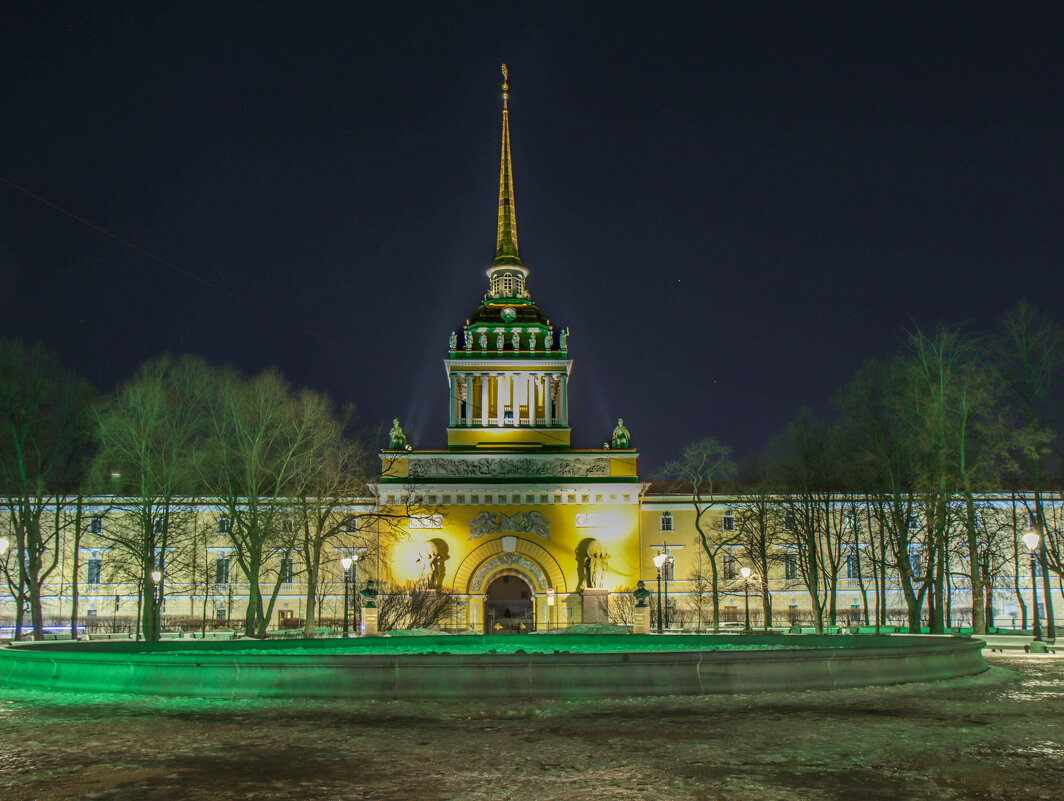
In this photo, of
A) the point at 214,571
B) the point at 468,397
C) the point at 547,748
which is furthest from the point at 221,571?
the point at 547,748

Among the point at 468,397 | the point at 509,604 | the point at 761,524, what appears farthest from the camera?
the point at 468,397

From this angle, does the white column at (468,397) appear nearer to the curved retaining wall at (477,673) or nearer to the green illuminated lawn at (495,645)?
the green illuminated lawn at (495,645)

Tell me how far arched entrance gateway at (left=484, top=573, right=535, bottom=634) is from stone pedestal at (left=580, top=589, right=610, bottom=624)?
123 inches

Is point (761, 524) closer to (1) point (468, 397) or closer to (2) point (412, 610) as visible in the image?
(2) point (412, 610)

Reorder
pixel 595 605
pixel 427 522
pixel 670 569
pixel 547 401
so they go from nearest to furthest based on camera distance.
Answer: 1. pixel 595 605
2. pixel 427 522
3. pixel 670 569
4. pixel 547 401

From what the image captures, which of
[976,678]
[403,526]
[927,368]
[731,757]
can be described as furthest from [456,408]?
[731,757]

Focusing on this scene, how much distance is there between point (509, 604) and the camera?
59.0 m

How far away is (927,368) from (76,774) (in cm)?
3170

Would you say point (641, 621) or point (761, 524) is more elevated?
point (761, 524)

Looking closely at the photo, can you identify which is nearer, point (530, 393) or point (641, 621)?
point (641, 621)

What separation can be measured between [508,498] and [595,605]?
8.48 m

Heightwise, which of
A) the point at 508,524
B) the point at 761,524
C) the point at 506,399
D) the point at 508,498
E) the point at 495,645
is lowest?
the point at 495,645

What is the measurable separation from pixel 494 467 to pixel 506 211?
21922 mm

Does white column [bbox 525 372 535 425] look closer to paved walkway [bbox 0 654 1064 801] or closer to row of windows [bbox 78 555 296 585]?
row of windows [bbox 78 555 296 585]
